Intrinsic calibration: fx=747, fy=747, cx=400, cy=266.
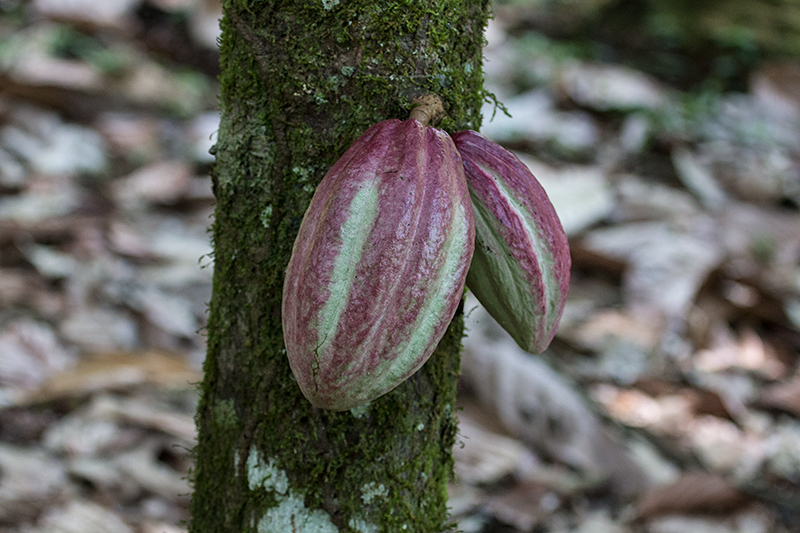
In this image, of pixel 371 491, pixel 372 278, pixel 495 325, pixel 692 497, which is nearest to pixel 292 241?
pixel 372 278

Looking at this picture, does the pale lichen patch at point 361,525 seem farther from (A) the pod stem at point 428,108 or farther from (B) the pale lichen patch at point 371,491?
(A) the pod stem at point 428,108

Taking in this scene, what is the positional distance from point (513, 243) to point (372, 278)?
0.18 m

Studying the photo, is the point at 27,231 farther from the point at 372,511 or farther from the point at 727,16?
the point at 727,16

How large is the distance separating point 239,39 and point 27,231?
7.54ft

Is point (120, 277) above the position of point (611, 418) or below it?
above

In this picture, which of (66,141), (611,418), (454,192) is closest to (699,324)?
(611,418)

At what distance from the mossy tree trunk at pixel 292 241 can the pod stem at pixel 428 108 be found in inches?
0.7

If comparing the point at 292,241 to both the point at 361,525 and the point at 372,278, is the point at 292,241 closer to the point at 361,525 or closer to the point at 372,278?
the point at 372,278

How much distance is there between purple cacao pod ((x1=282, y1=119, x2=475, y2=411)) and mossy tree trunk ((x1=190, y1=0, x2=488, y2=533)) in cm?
14

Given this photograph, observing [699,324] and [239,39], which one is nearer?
[239,39]

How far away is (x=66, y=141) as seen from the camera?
3.75m

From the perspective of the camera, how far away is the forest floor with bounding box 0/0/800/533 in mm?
1932

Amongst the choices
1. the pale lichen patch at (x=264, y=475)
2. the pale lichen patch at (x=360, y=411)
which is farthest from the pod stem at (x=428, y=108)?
the pale lichen patch at (x=264, y=475)

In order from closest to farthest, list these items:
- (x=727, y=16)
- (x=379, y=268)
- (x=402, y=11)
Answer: (x=379, y=268)
(x=402, y=11)
(x=727, y=16)
